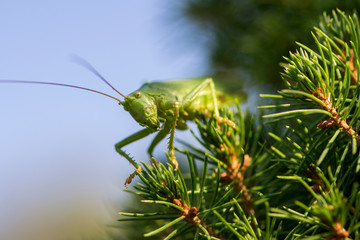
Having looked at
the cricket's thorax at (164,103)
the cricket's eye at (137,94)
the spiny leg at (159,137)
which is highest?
the cricket's eye at (137,94)

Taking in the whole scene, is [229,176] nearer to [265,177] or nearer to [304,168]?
[265,177]

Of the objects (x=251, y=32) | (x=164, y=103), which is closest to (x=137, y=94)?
(x=164, y=103)

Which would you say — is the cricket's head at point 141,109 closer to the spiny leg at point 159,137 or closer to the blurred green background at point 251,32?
the spiny leg at point 159,137

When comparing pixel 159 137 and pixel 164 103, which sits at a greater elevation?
pixel 164 103

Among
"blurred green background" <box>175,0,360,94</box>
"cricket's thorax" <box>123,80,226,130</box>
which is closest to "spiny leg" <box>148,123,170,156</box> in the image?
"cricket's thorax" <box>123,80,226,130</box>

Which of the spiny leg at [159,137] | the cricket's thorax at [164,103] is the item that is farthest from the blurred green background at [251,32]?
the spiny leg at [159,137]

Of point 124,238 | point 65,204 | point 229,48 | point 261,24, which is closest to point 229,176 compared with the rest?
point 124,238

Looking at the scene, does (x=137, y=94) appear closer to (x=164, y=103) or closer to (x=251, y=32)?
(x=164, y=103)

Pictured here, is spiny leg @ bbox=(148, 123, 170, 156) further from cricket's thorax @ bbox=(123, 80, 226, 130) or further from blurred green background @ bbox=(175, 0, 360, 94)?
blurred green background @ bbox=(175, 0, 360, 94)
